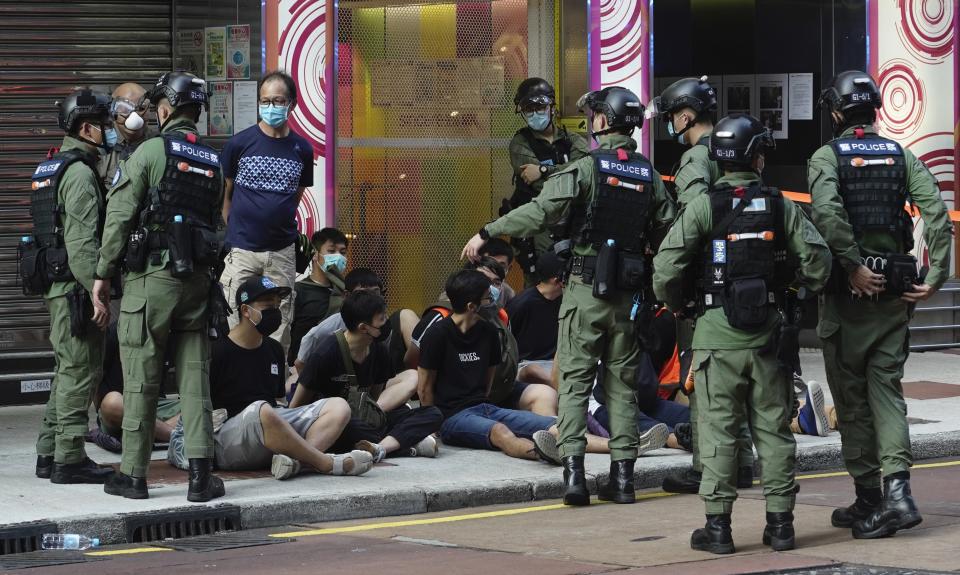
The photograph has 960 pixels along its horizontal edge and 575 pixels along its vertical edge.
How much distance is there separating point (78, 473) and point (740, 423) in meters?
3.59

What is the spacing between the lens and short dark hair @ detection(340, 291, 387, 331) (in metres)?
9.63

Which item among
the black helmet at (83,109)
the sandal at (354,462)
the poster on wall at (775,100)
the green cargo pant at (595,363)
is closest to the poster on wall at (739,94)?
the poster on wall at (775,100)

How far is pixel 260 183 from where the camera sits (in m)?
10.9

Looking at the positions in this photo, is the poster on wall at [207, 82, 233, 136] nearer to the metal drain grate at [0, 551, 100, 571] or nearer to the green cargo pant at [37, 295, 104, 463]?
the green cargo pant at [37, 295, 104, 463]

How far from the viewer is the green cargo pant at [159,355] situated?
8.38 metres

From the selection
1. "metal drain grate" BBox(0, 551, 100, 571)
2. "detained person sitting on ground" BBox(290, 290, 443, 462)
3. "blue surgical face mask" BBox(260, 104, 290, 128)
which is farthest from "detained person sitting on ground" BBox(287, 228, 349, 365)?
"metal drain grate" BBox(0, 551, 100, 571)

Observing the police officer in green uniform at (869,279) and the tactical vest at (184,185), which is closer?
the police officer in green uniform at (869,279)

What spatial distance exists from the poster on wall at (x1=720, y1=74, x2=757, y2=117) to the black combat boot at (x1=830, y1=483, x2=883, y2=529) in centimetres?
916

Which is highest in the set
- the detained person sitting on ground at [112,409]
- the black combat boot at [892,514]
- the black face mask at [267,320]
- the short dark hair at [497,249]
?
the short dark hair at [497,249]

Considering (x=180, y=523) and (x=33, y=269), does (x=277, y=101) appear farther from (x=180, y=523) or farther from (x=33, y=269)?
(x=180, y=523)

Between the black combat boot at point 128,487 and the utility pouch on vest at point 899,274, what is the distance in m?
3.85

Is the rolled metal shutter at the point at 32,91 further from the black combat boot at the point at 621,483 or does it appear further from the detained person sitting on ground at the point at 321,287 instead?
the black combat boot at the point at 621,483

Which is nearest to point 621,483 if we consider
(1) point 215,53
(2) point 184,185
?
(2) point 184,185

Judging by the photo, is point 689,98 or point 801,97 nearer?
point 689,98
